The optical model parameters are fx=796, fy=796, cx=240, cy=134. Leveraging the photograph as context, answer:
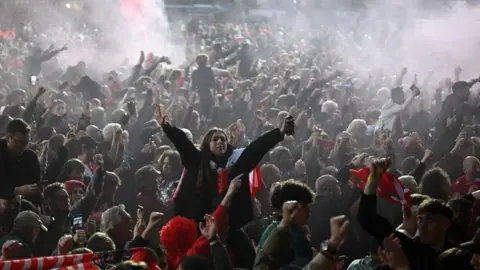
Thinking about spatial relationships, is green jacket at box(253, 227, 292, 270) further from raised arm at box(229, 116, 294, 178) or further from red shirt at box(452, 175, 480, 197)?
red shirt at box(452, 175, 480, 197)

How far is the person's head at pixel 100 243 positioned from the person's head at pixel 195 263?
2.85 feet

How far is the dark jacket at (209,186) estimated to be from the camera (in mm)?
6031

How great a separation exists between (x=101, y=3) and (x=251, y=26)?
267 inches

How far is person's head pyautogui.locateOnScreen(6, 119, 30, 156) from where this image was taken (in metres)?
6.41

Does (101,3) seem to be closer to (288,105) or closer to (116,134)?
(288,105)

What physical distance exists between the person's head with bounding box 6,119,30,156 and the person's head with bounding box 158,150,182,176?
4.50 ft

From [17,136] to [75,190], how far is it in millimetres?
664

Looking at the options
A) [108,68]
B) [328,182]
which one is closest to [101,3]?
[108,68]

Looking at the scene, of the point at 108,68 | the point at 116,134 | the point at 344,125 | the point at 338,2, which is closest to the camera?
the point at 116,134

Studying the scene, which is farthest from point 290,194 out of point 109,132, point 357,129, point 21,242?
point 357,129

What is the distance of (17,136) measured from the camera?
21.1 ft

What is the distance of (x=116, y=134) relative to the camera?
8.19m

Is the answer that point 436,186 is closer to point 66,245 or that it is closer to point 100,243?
point 100,243

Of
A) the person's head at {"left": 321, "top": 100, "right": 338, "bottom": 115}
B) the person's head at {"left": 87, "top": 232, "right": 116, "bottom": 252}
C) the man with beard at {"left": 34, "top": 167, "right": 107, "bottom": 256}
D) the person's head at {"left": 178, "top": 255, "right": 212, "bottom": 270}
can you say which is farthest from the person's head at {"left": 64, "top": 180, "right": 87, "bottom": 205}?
the person's head at {"left": 321, "top": 100, "right": 338, "bottom": 115}
